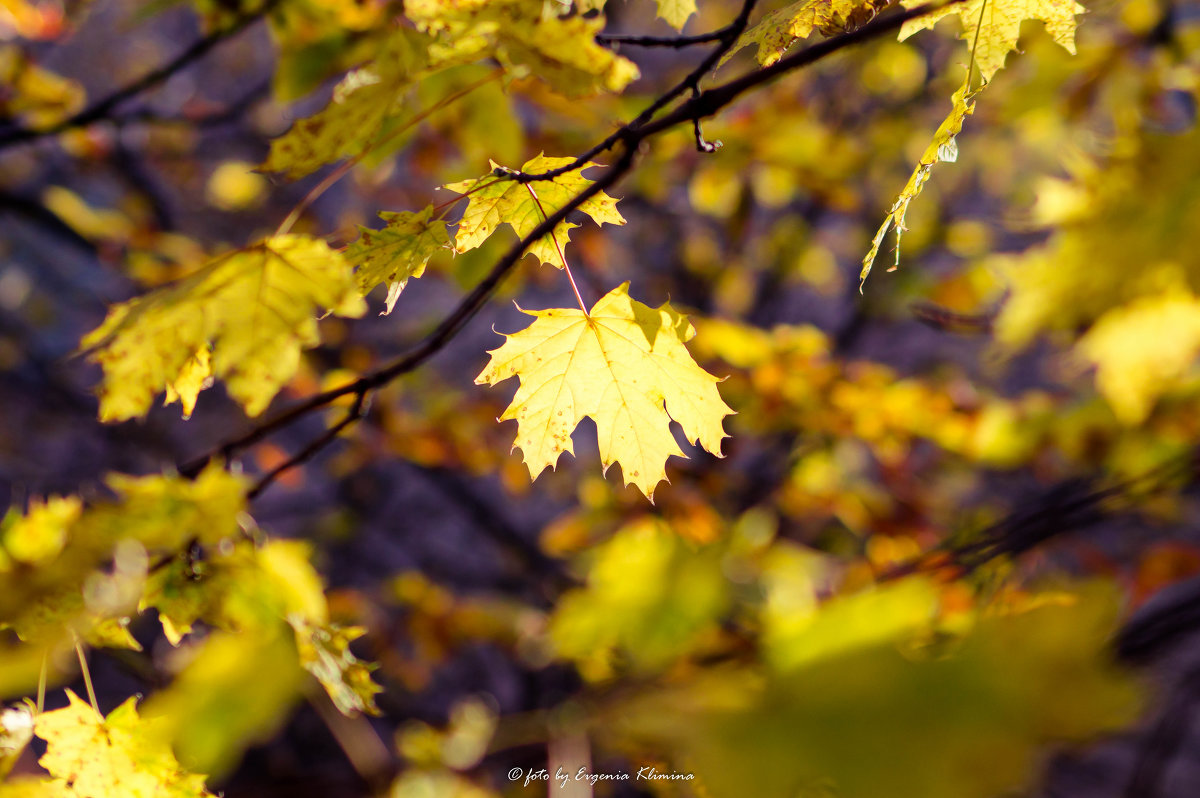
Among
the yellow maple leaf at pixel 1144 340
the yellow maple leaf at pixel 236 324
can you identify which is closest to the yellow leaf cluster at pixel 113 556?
the yellow maple leaf at pixel 236 324

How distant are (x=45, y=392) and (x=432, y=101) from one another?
9.64 feet

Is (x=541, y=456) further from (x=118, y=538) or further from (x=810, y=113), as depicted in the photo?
(x=810, y=113)

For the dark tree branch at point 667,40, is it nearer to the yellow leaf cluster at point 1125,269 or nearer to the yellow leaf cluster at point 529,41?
the yellow leaf cluster at point 529,41

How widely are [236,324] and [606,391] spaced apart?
1.22ft

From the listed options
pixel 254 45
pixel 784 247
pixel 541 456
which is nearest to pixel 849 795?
pixel 541 456

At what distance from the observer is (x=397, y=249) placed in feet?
1.83

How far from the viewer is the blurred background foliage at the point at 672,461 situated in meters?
0.47

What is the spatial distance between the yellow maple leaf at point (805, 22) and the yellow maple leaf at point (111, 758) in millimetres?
805

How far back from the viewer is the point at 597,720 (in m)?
0.52

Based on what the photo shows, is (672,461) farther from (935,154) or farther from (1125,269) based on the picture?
(935,154)

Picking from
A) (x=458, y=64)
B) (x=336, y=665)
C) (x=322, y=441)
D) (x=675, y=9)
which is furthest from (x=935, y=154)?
(x=336, y=665)

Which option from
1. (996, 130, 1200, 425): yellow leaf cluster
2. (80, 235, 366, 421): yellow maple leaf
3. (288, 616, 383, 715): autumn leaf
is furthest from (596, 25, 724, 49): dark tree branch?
(996, 130, 1200, 425): yellow leaf cluster

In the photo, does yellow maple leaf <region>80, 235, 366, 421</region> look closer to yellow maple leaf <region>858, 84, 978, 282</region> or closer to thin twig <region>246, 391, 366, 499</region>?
thin twig <region>246, 391, 366, 499</region>

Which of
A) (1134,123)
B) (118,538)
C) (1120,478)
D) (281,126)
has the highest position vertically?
(281,126)
